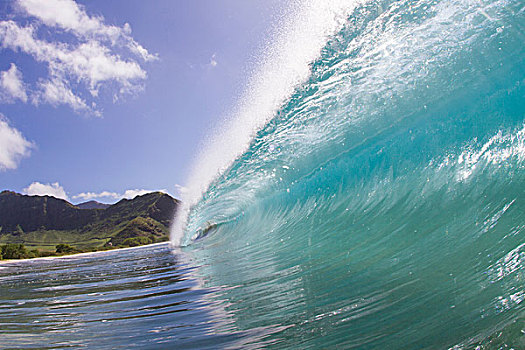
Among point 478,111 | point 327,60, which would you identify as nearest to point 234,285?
point 478,111

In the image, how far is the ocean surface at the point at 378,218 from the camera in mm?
2166

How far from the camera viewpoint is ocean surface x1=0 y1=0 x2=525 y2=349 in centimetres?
217

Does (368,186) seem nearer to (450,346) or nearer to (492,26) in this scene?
(492,26)

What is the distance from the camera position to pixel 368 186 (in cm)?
618

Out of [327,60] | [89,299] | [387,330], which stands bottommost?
[387,330]

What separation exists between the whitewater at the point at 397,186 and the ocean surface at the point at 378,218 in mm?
20

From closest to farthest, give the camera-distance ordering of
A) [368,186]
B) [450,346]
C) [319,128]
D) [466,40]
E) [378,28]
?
[450,346] → [466,40] → [378,28] → [368,186] → [319,128]

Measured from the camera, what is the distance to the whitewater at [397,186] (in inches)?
83.7

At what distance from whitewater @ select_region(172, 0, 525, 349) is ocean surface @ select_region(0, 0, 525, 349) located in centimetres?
2

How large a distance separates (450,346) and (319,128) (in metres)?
5.94

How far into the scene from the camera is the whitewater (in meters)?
2.13

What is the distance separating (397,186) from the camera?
5.36 meters

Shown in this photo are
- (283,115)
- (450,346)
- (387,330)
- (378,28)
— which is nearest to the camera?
(450,346)

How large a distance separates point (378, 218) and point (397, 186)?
33.5 inches
